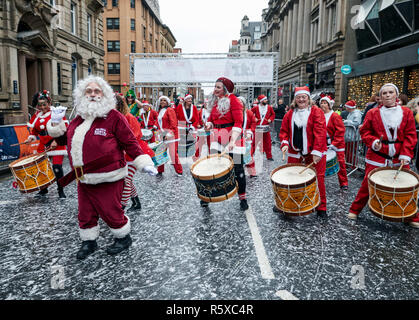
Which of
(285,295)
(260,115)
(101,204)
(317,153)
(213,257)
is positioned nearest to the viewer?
(285,295)

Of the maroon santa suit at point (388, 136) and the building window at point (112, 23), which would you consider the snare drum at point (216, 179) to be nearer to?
the maroon santa suit at point (388, 136)

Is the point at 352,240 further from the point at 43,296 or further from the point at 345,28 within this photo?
the point at 345,28

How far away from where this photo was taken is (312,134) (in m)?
5.12

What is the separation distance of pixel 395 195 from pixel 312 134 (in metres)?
1.48

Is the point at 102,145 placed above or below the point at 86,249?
above

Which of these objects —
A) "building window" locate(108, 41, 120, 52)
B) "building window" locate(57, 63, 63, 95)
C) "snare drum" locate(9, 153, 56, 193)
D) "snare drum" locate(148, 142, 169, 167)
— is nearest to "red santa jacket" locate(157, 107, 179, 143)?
"snare drum" locate(148, 142, 169, 167)

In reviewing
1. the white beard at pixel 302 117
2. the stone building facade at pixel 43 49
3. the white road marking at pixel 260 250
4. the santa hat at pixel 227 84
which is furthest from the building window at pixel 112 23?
the white road marking at pixel 260 250

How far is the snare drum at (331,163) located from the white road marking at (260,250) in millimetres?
2197

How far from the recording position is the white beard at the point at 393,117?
461cm

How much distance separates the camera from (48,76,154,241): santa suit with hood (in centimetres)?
354

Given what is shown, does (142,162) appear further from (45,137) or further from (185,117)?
(185,117)

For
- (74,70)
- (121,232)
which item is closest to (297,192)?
(121,232)
